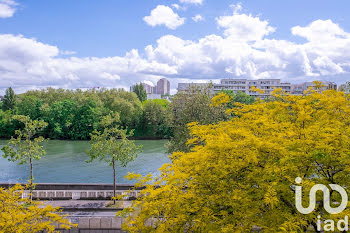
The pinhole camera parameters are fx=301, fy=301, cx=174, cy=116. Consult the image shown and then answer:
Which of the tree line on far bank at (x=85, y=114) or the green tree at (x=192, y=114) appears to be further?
the tree line on far bank at (x=85, y=114)

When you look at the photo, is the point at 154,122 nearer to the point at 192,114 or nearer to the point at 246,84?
the point at 192,114

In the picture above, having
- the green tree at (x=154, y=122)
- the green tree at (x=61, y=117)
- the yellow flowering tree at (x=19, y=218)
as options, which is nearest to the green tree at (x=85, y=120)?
the green tree at (x=61, y=117)

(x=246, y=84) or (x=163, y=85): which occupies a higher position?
(x=163, y=85)

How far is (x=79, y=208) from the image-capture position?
555 inches

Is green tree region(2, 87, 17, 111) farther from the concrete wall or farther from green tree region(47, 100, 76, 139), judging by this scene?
the concrete wall

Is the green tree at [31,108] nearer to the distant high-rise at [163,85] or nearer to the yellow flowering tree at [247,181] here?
the yellow flowering tree at [247,181]

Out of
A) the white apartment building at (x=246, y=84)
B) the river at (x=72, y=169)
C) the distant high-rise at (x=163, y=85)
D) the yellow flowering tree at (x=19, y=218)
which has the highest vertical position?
the distant high-rise at (x=163, y=85)

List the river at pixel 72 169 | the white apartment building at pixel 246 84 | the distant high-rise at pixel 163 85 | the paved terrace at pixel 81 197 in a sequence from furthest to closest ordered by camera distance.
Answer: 1. the distant high-rise at pixel 163 85
2. the white apartment building at pixel 246 84
3. the river at pixel 72 169
4. the paved terrace at pixel 81 197

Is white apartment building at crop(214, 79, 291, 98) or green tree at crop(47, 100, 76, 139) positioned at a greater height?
white apartment building at crop(214, 79, 291, 98)

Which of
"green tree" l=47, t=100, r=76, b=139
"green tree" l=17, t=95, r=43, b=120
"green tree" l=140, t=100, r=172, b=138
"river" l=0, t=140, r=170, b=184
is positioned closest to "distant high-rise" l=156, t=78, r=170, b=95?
"green tree" l=140, t=100, r=172, b=138

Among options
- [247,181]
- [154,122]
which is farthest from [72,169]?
[154,122]

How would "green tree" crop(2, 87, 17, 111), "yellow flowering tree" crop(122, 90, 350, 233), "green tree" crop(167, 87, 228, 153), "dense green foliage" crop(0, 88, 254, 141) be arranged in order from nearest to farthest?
1. "yellow flowering tree" crop(122, 90, 350, 233)
2. "green tree" crop(167, 87, 228, 153)
3. "dense green foliage" crop(0, 88, 254, 141)
4. "green tree" crop(2, 87, 17, 111)

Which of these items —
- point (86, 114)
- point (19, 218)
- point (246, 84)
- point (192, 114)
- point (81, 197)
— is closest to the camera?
point (19, 218)

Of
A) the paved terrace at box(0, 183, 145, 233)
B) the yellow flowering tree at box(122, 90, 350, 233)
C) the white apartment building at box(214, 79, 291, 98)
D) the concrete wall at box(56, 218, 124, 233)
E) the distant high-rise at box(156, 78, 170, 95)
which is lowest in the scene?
the paved terrace at box(0, 183, 145, 233)
